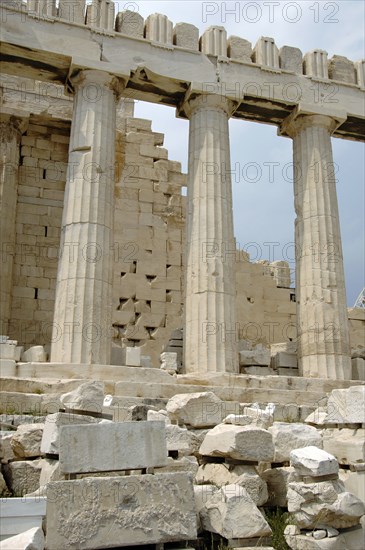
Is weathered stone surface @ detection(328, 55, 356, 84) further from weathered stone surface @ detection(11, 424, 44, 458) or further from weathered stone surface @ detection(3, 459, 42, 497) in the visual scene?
weathered stone surface @ detection(3, 459, 42, 497)

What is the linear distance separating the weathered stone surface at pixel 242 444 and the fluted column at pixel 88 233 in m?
6.35

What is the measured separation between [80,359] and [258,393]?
3837 millimetres

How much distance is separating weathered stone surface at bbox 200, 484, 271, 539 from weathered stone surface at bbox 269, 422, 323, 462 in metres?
1.50

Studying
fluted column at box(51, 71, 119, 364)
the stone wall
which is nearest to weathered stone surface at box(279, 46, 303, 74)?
fluted column at box(51, 71, 119, 364)

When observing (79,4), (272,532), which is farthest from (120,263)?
(272,532)

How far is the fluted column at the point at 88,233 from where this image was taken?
13.7 meters

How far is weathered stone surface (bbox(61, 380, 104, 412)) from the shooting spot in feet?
27.8

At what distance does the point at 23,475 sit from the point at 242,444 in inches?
99.5

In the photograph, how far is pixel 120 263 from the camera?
1947 cm

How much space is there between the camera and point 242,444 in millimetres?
7301

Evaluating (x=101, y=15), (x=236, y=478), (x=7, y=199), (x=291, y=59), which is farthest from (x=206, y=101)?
(x=236, y=478)

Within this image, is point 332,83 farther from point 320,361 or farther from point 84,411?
point 84,411

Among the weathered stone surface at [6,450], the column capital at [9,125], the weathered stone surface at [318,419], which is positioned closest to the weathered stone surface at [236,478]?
the weathered stone surface at [318,419]

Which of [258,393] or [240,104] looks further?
[240,104]
